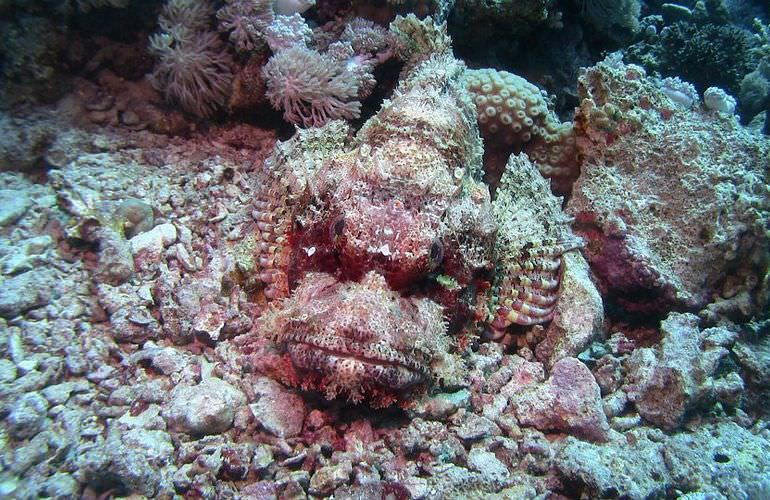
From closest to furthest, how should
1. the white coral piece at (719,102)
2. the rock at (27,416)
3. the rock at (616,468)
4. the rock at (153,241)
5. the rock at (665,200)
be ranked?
the rock at (27,416), the rock at (616,468), the rock at (153,241), the rock at (665,200), the white coral piece at (719,102)

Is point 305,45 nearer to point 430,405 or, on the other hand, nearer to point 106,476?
point 430,405

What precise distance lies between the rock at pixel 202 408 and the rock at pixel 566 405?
1.89 meters

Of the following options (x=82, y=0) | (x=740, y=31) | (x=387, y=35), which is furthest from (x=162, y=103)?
(x=740, y=31)

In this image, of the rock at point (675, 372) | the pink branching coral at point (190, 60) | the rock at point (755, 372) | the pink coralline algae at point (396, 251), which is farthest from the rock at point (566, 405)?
the pink branching coral at point (190, 60)

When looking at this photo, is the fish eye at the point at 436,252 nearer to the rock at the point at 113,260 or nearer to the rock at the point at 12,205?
the rock at the point at 113,260

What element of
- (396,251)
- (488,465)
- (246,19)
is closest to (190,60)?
(246,19)

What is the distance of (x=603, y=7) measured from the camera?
23.1ft

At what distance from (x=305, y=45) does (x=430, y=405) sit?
3.73m

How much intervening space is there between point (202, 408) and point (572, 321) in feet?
9.18

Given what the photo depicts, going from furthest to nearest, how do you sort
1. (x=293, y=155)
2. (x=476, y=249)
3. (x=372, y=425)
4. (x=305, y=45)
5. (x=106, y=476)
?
(x=305, y=45)
(x=293, y=155)
(x=476, y=249)
(x=372, y=425)
(x=106, y=476)

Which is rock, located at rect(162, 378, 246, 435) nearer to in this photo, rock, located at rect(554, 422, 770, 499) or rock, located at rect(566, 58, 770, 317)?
rock, located at rect(554, 422, 770, 499)

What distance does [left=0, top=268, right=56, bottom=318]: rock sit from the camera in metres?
3.02

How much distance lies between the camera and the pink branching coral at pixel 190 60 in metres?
4.73

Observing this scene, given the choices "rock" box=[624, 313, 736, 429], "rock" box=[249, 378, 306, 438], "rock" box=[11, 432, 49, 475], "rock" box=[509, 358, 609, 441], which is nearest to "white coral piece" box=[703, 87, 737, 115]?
"rock" box=[624, 313, 736, 429]
